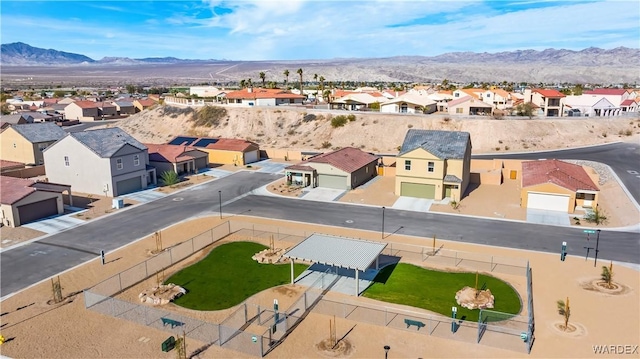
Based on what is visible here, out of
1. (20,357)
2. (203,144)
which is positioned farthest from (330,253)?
(203,144)

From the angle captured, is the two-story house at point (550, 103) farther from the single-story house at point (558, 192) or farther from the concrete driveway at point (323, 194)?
the concrete driveway at point (323, 194)

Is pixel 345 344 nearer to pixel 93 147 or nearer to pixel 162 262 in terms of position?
pixel 162 262

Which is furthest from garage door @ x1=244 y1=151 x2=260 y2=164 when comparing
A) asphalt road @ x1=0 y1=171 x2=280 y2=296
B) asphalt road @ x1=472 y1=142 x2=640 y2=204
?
asphalt road @ x1=472 y1=142 x2=640 y2=204

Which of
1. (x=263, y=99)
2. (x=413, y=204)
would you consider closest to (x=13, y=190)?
(x=413, y=204)

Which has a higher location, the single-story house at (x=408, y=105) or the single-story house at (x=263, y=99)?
the single-story house at (x=263, y=99)

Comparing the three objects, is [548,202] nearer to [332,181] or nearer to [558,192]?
[558,192]

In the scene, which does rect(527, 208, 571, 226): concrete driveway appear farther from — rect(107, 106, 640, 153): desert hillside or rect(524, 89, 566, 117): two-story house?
rect(524, 89, 566, 117): two-story house

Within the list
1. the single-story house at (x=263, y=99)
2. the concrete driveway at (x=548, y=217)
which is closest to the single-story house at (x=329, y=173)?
the concrete driveway at (x=548, y=217)
